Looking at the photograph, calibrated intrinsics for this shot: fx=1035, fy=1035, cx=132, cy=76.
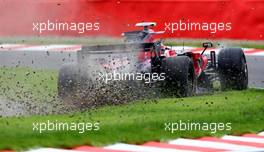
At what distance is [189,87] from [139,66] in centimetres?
83

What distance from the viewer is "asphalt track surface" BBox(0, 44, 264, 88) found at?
1919 cm

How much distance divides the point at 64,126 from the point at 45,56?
9.88m

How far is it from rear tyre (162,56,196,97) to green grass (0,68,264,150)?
18 cm

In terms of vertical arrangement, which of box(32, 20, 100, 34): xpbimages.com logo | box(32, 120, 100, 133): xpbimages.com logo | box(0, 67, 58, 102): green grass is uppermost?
box(32, 20, 100, 34): xpbimages.com logo

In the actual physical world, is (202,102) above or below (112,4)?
below

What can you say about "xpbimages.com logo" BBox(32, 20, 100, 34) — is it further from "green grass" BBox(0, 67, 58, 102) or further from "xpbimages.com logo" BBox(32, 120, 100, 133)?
"xpbimages.com logo" BBox(32, 120, 100, 133)

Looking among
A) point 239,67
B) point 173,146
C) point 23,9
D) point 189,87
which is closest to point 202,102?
point 189,87

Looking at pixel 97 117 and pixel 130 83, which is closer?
pixel 97 117

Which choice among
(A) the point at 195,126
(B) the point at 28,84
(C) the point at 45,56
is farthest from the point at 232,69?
(C) the point at 45,56

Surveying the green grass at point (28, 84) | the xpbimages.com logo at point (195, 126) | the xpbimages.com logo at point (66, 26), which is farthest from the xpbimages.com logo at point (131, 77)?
the xpbimages.com logo at point (66, 26)

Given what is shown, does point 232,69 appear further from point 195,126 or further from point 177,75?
point 195,126

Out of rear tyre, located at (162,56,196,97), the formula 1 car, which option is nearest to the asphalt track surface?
the formula 1 car

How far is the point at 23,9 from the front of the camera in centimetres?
1984

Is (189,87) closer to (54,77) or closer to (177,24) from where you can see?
(54,77)
